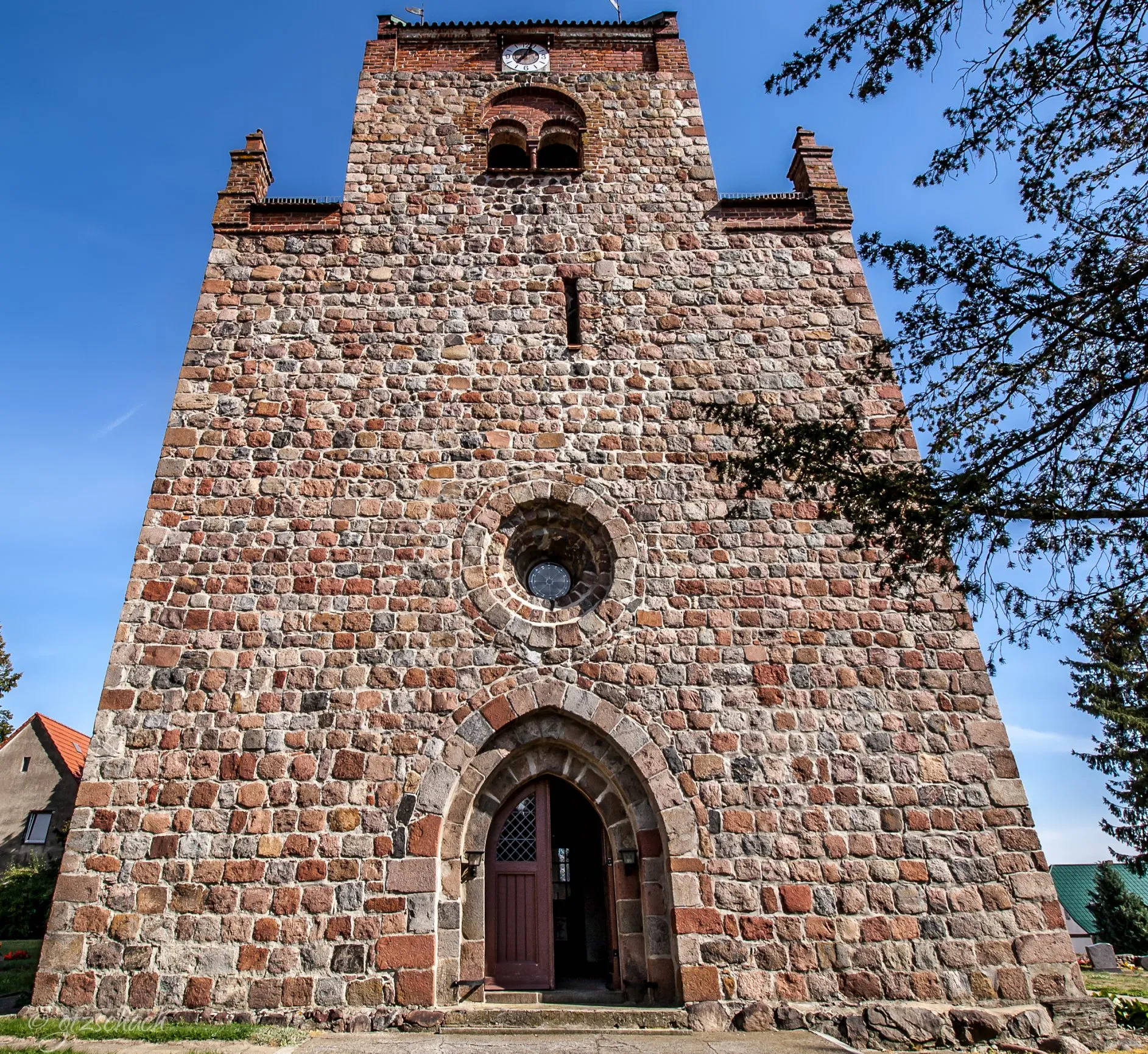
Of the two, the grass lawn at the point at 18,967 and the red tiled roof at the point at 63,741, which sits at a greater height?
the red tiled roof at the point at 63,741

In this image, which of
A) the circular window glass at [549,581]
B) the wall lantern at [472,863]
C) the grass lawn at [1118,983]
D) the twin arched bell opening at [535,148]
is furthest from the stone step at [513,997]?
the twin arched bell opening at [535,148]

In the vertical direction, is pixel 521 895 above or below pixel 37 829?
below

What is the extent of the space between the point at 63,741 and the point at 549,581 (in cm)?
1850

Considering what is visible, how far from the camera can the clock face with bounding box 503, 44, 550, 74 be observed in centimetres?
1048

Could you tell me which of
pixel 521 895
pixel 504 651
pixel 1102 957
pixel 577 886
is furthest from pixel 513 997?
pixel 1102 957

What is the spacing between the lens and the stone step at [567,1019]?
5375 mm

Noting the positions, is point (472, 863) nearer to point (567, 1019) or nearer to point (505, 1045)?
point (567, 1019)

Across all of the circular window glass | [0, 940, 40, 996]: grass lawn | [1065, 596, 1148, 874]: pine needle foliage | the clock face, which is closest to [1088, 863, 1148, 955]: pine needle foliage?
[1065, 596, 1148, 874]: pine needle foliage

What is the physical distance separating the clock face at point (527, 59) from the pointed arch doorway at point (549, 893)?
973cm

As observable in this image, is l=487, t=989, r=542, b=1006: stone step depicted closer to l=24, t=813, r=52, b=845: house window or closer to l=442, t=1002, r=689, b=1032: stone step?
l=442, t=1002, r=689, b=1032: stone step

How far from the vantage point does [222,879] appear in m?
5.86

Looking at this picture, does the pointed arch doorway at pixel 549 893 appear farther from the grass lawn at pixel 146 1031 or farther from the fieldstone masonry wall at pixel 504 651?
the grass lawn at pixel 146 1031

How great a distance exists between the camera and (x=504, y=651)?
6715mm

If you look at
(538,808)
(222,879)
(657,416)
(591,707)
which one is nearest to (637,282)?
(657,416)
